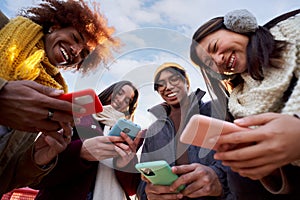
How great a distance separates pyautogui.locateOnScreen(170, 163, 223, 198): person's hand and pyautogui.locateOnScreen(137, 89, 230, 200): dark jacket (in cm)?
3

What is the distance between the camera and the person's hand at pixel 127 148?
1.02 meters

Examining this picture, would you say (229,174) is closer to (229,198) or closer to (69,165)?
(229,198)

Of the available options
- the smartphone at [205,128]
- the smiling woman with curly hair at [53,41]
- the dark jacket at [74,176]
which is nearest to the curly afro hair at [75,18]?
the smiling woman with curly hair at [53,41]

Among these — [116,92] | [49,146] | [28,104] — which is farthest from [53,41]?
[28,104]

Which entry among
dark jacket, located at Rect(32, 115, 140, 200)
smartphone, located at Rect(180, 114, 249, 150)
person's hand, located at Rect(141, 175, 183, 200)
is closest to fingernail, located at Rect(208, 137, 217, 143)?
smartphone, located at Rect(180, 114, 249, 150)

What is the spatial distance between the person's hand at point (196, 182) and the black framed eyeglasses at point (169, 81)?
271 mm

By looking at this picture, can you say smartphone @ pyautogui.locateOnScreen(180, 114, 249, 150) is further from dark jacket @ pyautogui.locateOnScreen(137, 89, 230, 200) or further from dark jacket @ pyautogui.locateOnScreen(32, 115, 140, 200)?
dark jacket @ pyautogui.locateOnScreen(32, 115, 140, 200)

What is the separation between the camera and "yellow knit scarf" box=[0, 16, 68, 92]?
40.3 inches

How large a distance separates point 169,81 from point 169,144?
20cm

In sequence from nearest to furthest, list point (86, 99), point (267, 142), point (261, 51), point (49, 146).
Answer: point (267, 142)
point (86, 99)
point (261, 51)
point (49, 146)

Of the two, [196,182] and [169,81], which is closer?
[196,182]

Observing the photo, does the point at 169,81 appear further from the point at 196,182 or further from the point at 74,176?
the point at 74,176

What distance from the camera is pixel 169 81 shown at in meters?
1.02

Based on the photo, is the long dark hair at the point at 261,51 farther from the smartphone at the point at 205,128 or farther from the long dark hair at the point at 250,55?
the smartphone at the point at 205,128
